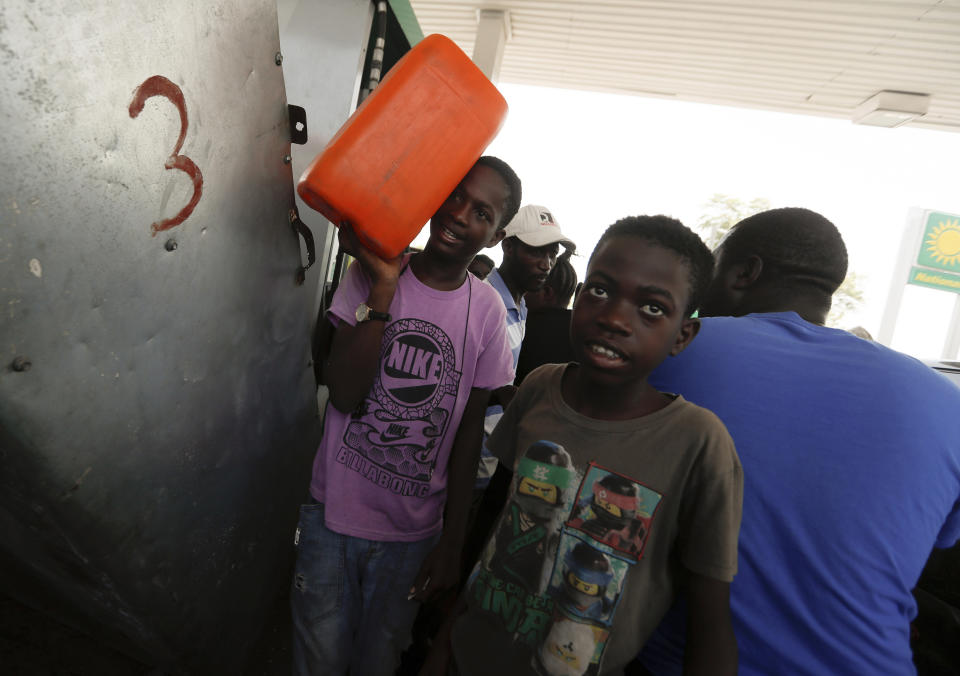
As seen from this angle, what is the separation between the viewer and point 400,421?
128 cm

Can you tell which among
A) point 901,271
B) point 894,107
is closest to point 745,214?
point 901,271

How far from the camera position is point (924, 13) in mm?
4047

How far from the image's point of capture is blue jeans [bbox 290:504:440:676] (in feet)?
4.27

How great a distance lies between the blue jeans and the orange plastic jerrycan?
76 cm

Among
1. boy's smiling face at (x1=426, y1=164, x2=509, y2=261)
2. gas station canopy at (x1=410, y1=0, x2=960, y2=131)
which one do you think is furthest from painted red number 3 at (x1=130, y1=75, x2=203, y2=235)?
gas station canopy at (x1=410, y1=0, x2=960, y2=131)

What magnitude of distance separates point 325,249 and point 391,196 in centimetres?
73

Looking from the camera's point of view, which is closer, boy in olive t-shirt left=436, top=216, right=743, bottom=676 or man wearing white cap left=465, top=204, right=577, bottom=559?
boy in olive t-shirt left=436, top=216, right=743, bottom=676

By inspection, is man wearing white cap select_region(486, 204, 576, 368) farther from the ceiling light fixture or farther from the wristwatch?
the ceiling light fixture

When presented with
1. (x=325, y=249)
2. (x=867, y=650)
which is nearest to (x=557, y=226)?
(x=325, y=249)

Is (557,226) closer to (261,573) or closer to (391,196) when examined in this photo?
(391,196)

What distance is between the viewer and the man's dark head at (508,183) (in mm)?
1359

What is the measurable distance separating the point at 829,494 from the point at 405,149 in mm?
1028

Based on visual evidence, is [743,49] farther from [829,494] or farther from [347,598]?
[347,598]

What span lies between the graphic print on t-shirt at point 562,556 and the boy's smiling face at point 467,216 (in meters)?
0.58
